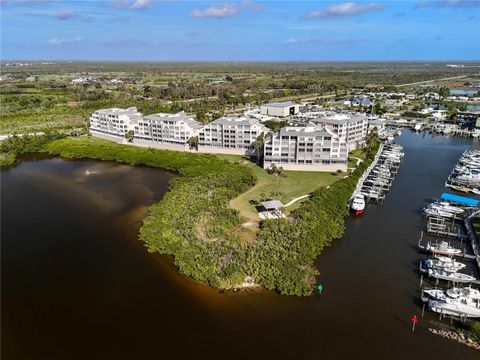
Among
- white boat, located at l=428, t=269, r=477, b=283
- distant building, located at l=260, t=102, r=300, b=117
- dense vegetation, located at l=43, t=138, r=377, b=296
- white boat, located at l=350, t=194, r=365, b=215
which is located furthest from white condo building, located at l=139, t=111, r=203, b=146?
white boat, located at l=428, t=269, r=477, b=283

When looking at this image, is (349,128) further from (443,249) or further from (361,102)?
(361,102)

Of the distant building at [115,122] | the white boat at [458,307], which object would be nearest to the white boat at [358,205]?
the white boat at [458,307]

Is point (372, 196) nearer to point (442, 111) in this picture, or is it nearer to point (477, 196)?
point (477, 196)

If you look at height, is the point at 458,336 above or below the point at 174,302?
below

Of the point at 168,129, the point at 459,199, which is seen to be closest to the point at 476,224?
the point at 459,199

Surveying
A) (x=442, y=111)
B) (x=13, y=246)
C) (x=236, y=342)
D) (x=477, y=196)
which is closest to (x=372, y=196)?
(x=477, y=196)

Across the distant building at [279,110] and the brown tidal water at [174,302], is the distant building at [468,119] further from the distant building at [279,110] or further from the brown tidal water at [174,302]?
the brown tidal water at [174,302]
